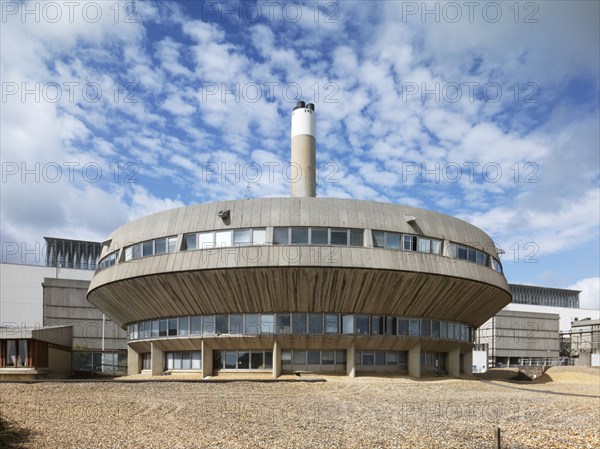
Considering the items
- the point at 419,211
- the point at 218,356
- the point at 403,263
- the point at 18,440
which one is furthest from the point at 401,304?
the point at 18,440

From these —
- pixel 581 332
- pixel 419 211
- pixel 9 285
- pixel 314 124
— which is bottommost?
pixel 581 332

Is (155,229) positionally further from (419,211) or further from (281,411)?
(281,411)

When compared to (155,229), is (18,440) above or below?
below

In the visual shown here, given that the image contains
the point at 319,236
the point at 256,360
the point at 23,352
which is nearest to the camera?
the point at 319,236

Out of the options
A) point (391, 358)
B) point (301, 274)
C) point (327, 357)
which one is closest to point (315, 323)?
point (327, 357)

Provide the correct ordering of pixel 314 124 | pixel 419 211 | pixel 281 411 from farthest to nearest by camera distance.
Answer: pixel 314 124 → pixel 419 211 → pixel 281 411

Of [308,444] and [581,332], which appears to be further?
[581,332]

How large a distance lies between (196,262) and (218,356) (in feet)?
20.9

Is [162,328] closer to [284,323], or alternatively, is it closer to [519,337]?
[284,323]

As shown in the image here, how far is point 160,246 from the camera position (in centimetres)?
3578

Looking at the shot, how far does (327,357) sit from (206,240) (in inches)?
376

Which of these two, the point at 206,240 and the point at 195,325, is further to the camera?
the point at 195,325

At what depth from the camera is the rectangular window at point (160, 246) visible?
35.5 m

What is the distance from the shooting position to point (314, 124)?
42.8 meters
